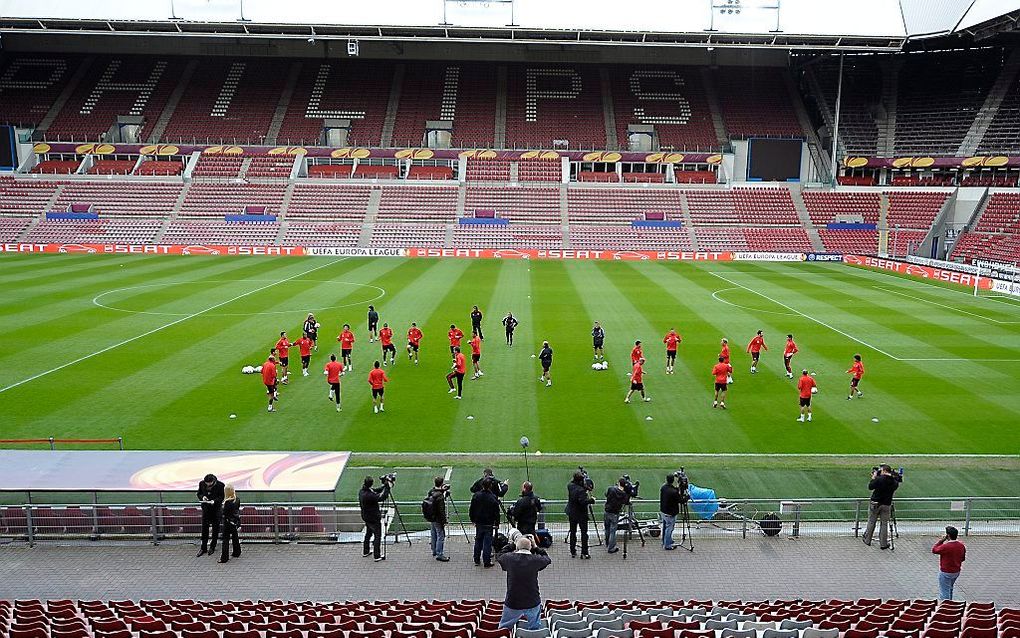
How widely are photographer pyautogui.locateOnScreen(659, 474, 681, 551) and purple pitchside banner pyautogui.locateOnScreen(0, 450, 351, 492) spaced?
501 centimetres

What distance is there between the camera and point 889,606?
342 inches

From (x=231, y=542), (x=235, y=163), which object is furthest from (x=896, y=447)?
(x=235, y=163)

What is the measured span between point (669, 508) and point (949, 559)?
3.58m

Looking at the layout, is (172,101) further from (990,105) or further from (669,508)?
(669,508)

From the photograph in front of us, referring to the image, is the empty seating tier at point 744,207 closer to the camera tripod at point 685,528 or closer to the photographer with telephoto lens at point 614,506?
the camera tripod at point 685,528

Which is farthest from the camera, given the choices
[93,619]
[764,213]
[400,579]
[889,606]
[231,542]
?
[764,213]

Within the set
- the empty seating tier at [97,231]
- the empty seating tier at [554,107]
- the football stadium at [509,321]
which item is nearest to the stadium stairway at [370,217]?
the football stadium at [509,321]

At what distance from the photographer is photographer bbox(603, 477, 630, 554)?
10.9 metres

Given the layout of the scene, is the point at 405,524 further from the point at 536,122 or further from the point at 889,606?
the point at 536,122

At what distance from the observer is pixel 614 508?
35.7 ft

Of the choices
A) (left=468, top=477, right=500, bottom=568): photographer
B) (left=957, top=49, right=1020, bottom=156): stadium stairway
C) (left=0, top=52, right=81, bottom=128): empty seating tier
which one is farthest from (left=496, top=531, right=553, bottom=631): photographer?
(left=0, top=52, right=81, bottom=128): empty seating tier

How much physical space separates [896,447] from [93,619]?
15.1 m

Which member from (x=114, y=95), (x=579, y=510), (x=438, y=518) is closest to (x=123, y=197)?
(x=114, y=95)

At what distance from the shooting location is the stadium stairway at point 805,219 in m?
58.9
